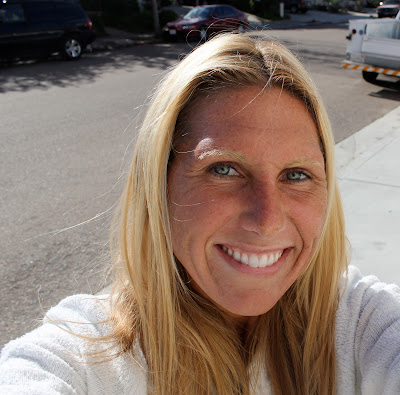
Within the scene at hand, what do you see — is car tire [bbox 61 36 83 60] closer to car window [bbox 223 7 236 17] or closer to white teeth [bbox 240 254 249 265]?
car window [bbox 223 7 236 17]

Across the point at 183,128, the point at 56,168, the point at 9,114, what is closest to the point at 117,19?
the point at 9,114

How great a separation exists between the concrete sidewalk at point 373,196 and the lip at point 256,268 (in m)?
2.23

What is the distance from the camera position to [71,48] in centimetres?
1405

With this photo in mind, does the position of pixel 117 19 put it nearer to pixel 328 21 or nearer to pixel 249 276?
pixel 328 21

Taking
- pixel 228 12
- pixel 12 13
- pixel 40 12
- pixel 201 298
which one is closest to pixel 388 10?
pixel 228 12

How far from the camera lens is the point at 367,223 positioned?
166 inches

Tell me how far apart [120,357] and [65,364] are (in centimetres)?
15

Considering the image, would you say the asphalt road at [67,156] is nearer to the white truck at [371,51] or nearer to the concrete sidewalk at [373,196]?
the white truck at [371,51]

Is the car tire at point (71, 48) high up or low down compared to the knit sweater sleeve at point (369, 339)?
down

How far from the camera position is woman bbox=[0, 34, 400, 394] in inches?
51.6

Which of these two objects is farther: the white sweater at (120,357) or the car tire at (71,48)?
the car tire at (71,48)

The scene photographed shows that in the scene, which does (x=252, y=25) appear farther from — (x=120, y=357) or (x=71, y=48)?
(x=120, y=357)

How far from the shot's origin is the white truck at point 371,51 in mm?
9812

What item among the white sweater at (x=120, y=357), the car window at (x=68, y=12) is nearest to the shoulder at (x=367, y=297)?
the white sweater at (x=120, y=357)
